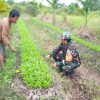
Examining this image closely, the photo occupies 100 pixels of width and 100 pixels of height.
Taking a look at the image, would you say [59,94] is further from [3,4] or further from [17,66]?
[3,4]

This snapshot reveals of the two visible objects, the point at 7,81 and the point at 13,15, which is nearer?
the point at 7,81

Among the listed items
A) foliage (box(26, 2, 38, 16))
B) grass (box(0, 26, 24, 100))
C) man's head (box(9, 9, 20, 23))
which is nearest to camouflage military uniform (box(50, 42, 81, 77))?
grass (box(0, 26, 24, 100))

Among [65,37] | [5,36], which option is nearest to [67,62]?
[65,37]

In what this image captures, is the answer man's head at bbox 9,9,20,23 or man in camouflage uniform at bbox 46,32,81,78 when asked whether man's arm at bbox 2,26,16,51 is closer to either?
man's head at bbox 9,9,20,23

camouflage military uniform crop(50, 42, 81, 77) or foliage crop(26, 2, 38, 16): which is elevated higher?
camouflage military uniform crop(50, 42, 81, 77)

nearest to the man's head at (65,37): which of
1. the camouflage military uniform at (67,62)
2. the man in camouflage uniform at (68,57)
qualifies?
the man in camouflage uniform at (68,57)

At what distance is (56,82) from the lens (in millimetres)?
6680

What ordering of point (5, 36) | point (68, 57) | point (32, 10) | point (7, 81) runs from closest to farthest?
point (7, 81) < point (5, 36) < point (68, 57) < point (32, 10)

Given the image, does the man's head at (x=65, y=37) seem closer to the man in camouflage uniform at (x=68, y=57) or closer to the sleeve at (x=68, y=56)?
the man in camouflage uniform at (x=68, y=57)

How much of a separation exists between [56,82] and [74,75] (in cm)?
186

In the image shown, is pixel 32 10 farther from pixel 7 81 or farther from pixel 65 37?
pixel 7 81

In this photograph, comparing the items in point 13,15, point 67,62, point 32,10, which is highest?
point 13,15

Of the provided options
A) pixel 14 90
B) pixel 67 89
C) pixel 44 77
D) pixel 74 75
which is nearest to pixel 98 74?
pixel 74 75

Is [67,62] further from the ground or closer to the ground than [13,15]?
closer to the ground
